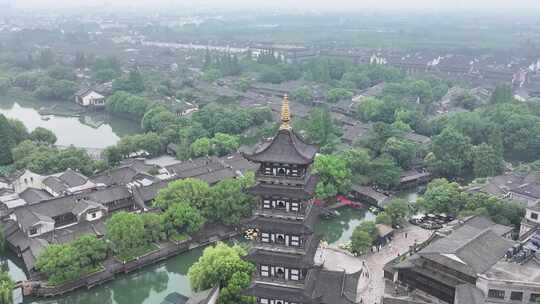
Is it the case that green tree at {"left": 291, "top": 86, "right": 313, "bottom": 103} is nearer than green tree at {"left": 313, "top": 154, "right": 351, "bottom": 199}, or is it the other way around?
green tree at {"left": 313, "top": 154, "right": 351, "bottom": 199}

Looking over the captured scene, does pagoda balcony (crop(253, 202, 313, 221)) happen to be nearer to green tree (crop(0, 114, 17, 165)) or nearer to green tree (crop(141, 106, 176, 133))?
green tree (crop(0, 114, 17, 165))

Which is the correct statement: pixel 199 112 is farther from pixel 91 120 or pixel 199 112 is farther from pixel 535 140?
pixel 535 140

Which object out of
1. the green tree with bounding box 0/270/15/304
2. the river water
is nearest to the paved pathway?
the river water

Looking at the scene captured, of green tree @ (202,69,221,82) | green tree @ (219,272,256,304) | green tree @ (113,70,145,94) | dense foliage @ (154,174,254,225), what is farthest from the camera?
green tree @ (202,69,221,82)

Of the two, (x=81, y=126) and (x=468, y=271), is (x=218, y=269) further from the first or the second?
(x=81, y=126)

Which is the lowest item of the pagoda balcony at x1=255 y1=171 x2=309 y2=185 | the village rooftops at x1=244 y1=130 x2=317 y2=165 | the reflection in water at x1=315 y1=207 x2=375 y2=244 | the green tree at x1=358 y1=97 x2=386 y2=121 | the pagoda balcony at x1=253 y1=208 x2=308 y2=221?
the reflection in water at x1=315 y1=207 x2=375 y2=244

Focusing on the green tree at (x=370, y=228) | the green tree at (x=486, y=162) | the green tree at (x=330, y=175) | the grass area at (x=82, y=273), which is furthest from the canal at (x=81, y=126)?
the green tree at (x=486, y=162)

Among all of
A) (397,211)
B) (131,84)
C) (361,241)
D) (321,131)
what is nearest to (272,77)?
(131,84)
